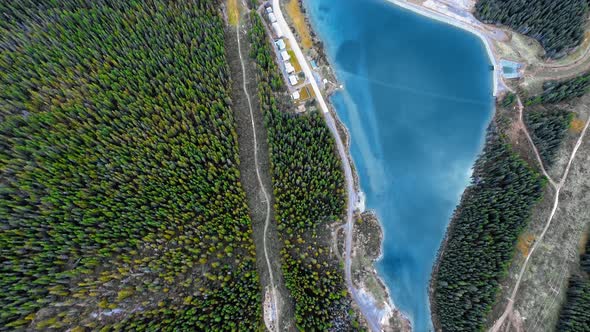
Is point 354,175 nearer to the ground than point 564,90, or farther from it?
farther from it

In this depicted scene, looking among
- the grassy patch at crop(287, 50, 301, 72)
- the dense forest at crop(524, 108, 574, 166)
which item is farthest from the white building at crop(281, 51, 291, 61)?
the dense forest at crop(524, 108, 574, 166)

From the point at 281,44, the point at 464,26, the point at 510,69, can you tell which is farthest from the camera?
the point at 464,26

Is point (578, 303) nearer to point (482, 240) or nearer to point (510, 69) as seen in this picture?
point (482, 240)

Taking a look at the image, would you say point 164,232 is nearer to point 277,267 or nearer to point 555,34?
point 277,267

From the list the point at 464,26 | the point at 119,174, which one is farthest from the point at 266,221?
the point at 464,26

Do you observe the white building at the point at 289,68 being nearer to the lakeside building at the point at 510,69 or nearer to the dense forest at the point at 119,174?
the dense forest at the point at 119,174

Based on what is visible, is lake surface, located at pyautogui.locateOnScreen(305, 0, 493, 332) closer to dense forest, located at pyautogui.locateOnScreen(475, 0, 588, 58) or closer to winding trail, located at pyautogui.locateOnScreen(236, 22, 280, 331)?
dense forest, located at pyautogui.locateOnScreen(475, 0, 588, 58)
